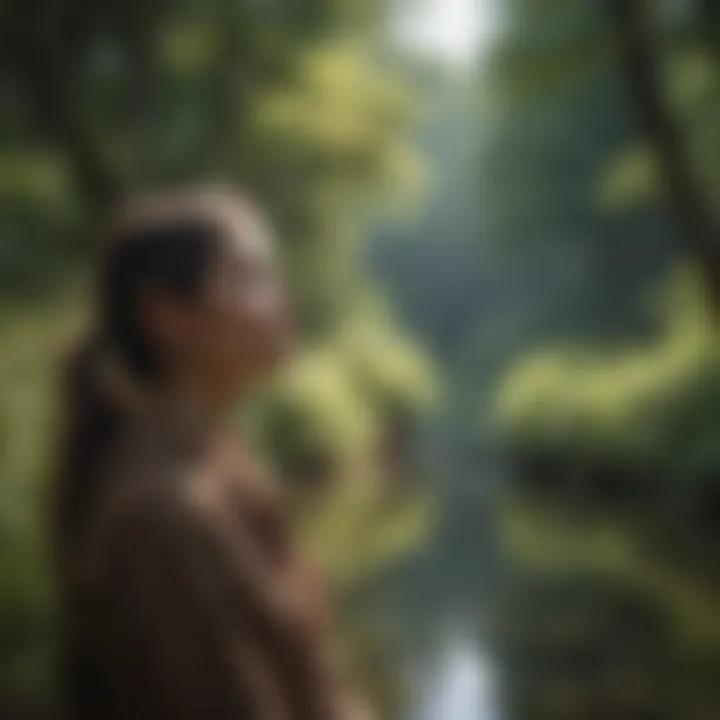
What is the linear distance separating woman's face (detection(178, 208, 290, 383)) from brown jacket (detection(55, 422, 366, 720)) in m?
0.08

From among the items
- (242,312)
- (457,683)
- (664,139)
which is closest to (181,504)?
(242,312)

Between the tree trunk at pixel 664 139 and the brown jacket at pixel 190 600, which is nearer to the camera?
the brown jacket at pixel 190 600

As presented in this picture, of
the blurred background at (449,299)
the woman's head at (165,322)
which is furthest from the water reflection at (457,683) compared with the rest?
the woman's head at (165,322)

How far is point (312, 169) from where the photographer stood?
4.00 feet

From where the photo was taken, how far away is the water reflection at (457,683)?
116 cm

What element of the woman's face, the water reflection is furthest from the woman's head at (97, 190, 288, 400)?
the water reflection

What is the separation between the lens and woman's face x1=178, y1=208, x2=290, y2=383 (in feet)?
3.86

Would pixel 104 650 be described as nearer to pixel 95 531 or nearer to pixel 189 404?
pixel 95 531

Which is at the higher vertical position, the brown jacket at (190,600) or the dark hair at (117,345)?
the dark hair at (117,345)

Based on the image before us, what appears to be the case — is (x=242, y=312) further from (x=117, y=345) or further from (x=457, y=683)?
(x=457, y=683)

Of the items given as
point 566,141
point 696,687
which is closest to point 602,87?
point 566,141

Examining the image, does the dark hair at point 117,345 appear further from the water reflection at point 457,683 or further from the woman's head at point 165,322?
the water reflection at point 457,683

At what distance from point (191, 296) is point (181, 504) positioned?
0.21m

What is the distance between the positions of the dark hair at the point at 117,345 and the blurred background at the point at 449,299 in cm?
3
